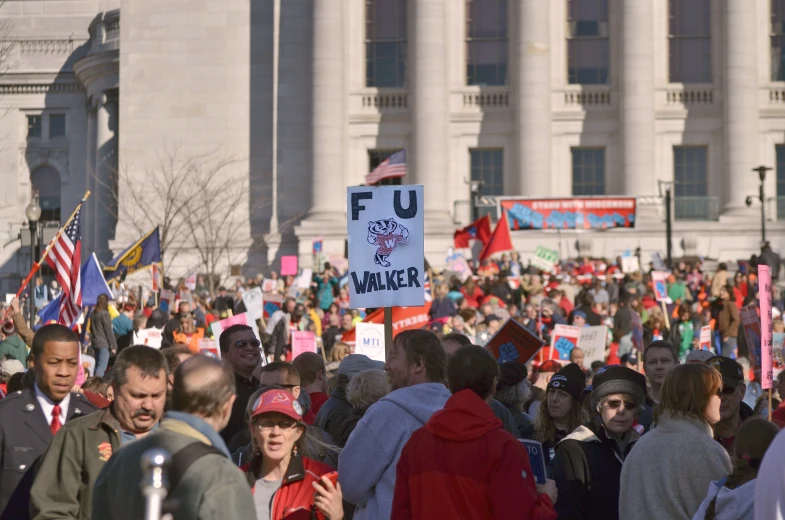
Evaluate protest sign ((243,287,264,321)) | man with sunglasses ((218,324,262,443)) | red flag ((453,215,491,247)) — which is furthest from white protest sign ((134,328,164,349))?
red flag ((453,215,491,247))

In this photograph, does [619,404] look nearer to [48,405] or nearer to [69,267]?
[48,405]

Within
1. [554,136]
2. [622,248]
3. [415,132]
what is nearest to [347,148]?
[415,132]

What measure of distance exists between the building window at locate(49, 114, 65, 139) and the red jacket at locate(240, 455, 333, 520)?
57927 millimetres

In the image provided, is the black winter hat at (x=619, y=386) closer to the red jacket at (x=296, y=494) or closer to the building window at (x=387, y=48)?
the red jacket at (x=296, y=494)

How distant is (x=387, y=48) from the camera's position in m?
48.1

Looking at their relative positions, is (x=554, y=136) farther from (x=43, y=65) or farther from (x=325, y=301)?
(x=43, y=65)

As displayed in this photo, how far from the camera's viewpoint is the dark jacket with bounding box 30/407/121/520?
6590mm

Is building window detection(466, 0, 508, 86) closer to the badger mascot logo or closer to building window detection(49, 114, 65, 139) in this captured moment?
building window detection(49, 114, 65, 139)

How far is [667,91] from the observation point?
47.2 metres

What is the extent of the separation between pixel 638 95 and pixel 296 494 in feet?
133

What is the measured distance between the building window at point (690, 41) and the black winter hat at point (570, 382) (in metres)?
39.7

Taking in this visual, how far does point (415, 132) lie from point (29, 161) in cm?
2250

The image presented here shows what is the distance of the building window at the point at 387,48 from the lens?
157 ft

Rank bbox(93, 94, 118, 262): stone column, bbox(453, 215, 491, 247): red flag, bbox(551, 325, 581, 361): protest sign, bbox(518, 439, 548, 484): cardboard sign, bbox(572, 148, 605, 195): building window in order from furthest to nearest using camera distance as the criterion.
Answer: bbox(93, 94, 118, 262): stone column
bbox(572, 148, 605, 195): building window
bbox(453, 215, 491, 247): red flag
bbox(551, 325, 581, 361): protest sign
bbox(518, 439, 548, 484): cardboard sign
